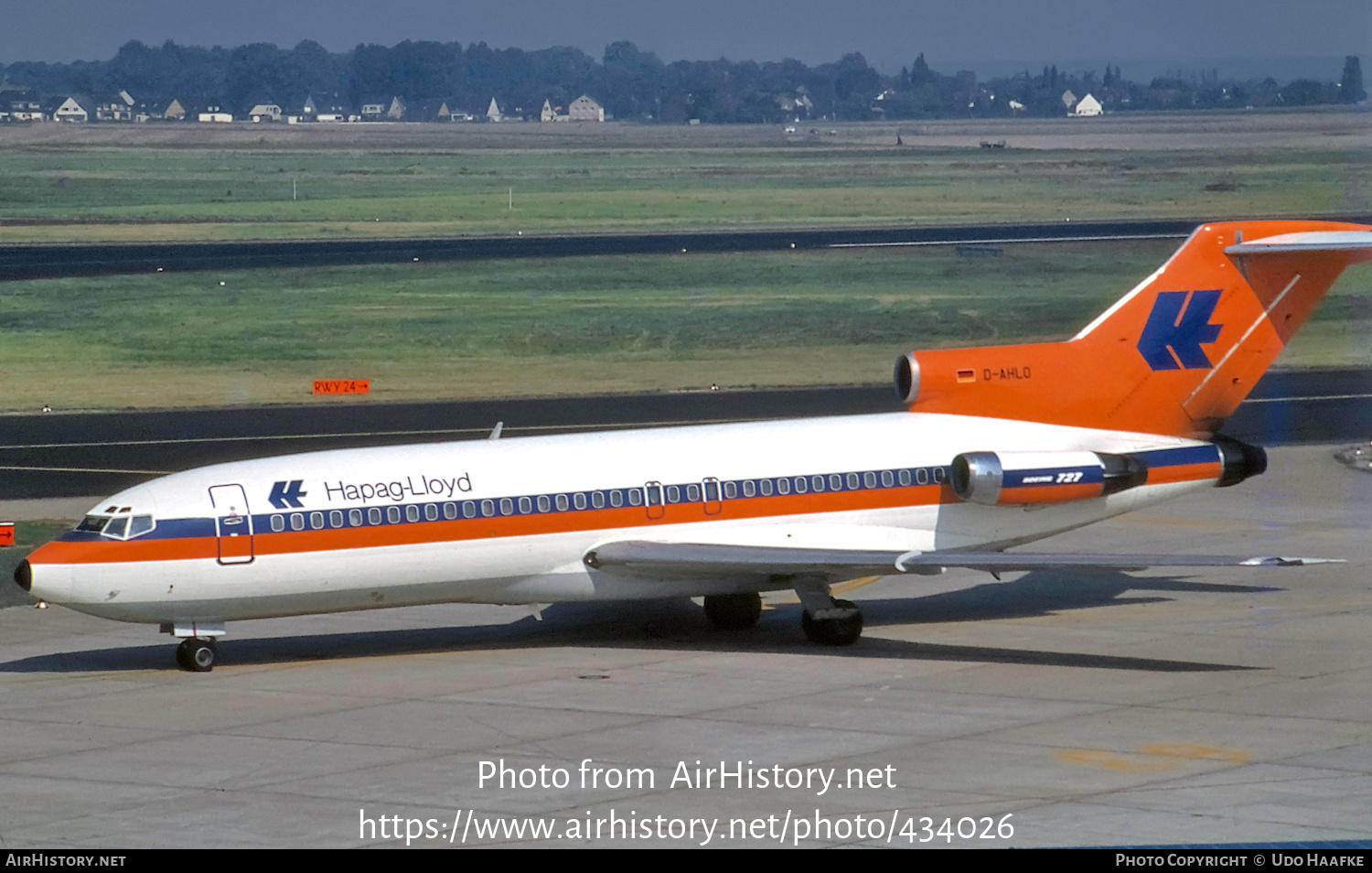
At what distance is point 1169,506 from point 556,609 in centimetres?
1458

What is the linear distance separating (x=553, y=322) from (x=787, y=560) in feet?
137

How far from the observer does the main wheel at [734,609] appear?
93.5 feet

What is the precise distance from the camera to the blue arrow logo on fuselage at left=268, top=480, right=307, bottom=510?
83.0ft

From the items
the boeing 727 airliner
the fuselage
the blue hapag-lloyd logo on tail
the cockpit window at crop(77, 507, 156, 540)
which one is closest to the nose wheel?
the boeing 727 airliner

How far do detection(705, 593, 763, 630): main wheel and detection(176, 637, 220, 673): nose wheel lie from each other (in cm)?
733

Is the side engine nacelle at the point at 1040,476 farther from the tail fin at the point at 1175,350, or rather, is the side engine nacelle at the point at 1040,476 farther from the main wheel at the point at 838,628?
the main wheel at the point at 838,628

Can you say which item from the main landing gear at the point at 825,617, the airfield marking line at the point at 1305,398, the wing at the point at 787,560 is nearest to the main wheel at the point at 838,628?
the main landing gear at the point at 825,617

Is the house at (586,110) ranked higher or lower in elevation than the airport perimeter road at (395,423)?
higher

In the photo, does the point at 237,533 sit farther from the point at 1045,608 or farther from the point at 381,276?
the point at 381,276

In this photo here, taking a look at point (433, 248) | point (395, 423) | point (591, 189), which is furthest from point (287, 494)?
point (591, 189)

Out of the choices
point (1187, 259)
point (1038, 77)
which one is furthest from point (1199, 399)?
point (1038, 77)

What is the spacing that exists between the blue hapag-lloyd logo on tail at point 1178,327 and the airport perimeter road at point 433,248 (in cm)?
4126

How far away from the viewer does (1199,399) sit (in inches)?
1176

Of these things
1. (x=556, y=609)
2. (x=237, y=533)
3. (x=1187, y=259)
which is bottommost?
(x=556, y=609)
